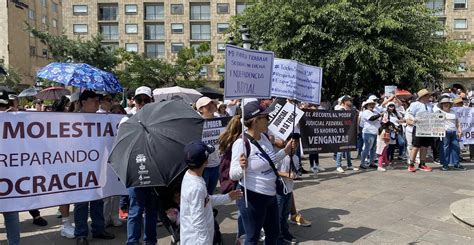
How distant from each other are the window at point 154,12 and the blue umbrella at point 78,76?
48674 mm

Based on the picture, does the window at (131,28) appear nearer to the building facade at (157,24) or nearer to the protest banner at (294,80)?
the building facade at (157,24)

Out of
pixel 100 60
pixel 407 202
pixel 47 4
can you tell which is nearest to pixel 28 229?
pixel 407 202

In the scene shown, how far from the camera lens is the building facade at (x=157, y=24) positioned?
171ft

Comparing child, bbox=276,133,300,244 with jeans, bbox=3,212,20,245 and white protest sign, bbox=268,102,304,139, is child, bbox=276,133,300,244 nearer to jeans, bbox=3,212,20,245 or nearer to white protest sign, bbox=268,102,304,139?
white protest sign, bbox=268,102,304,139

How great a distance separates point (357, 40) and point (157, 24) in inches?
Answer: 1610

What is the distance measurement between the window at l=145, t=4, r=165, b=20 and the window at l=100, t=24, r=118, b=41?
4370 mm

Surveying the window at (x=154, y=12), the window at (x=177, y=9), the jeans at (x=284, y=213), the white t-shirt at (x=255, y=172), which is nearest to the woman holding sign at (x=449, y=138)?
the jeans at (x=284, y=213)

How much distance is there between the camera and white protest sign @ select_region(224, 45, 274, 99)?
13.5 feet

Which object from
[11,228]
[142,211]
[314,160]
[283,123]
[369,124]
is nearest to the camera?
[11,228]

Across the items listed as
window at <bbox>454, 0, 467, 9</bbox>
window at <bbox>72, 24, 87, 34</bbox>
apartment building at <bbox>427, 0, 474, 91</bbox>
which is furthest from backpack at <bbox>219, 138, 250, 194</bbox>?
window at <bbox>72, 24, 87, 34</bbox>

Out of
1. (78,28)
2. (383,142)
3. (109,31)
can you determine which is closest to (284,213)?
(383,142)

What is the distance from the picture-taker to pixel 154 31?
53344 mm

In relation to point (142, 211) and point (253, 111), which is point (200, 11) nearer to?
point (142, 211)

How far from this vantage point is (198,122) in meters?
4.32
